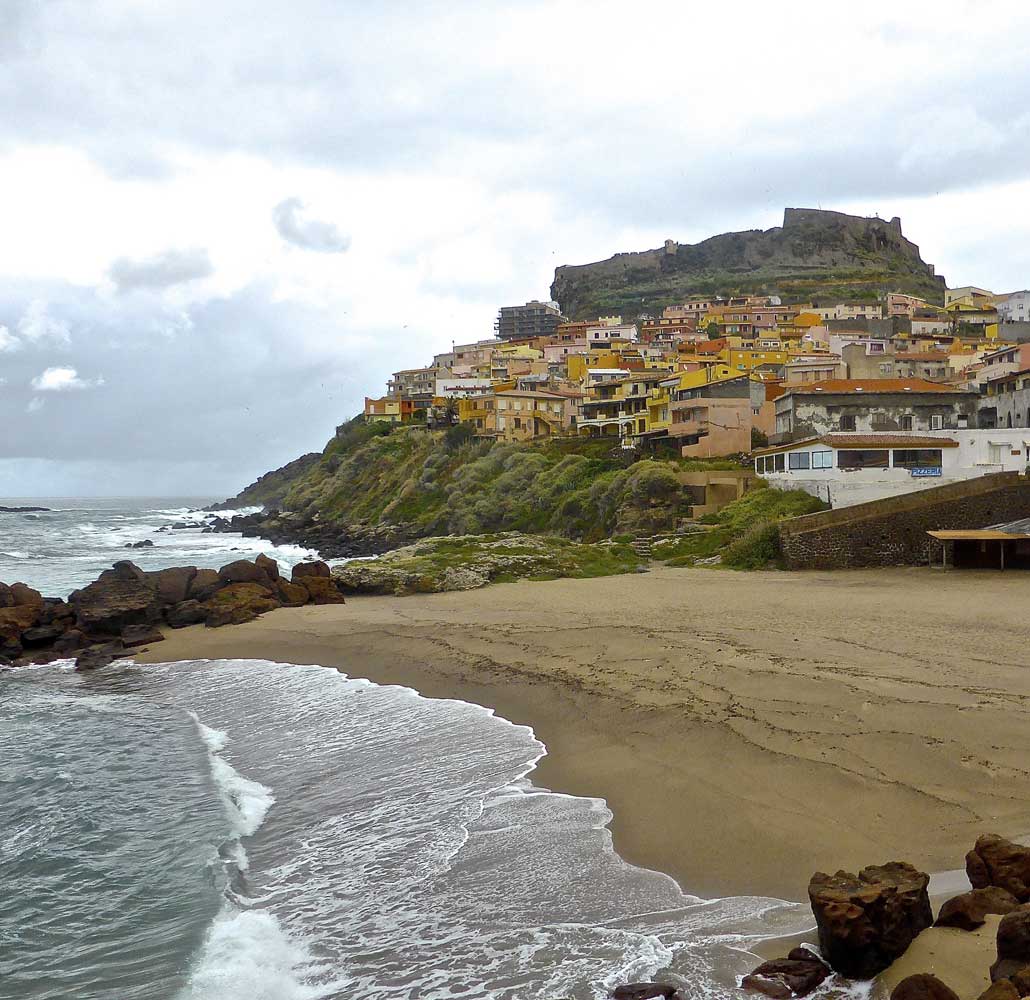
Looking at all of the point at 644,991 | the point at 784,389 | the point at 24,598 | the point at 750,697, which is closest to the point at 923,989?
the point at 644,991

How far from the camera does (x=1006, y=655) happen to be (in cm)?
1506

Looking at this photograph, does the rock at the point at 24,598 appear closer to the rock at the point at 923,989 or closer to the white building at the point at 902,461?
the rock at the point at 923,989

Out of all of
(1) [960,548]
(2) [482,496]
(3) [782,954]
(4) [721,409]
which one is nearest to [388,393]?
(2) [482,496]

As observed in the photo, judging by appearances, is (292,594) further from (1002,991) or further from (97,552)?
(97,552)

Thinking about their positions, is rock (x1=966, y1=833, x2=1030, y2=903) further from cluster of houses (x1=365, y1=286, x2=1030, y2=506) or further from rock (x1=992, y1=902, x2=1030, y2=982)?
cluster of houses (x1=365, y1=286, x2=1030, y2=506)

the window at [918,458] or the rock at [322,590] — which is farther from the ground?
the window at [918,458]

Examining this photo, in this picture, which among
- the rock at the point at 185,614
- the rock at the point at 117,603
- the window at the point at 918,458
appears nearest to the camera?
the rock at the point at 117,603

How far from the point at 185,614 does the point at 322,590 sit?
4426 millimetres

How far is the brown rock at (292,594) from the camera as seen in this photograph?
29.5 meters

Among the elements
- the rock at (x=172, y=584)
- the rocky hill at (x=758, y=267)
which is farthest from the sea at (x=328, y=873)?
the rocky hill at (x=758, y=267)

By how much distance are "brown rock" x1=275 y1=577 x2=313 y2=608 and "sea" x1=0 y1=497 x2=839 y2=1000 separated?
490 inches

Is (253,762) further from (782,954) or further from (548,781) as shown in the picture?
(782,954)

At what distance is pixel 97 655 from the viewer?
78.9 feet

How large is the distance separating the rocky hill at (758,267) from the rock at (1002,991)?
147395mm
